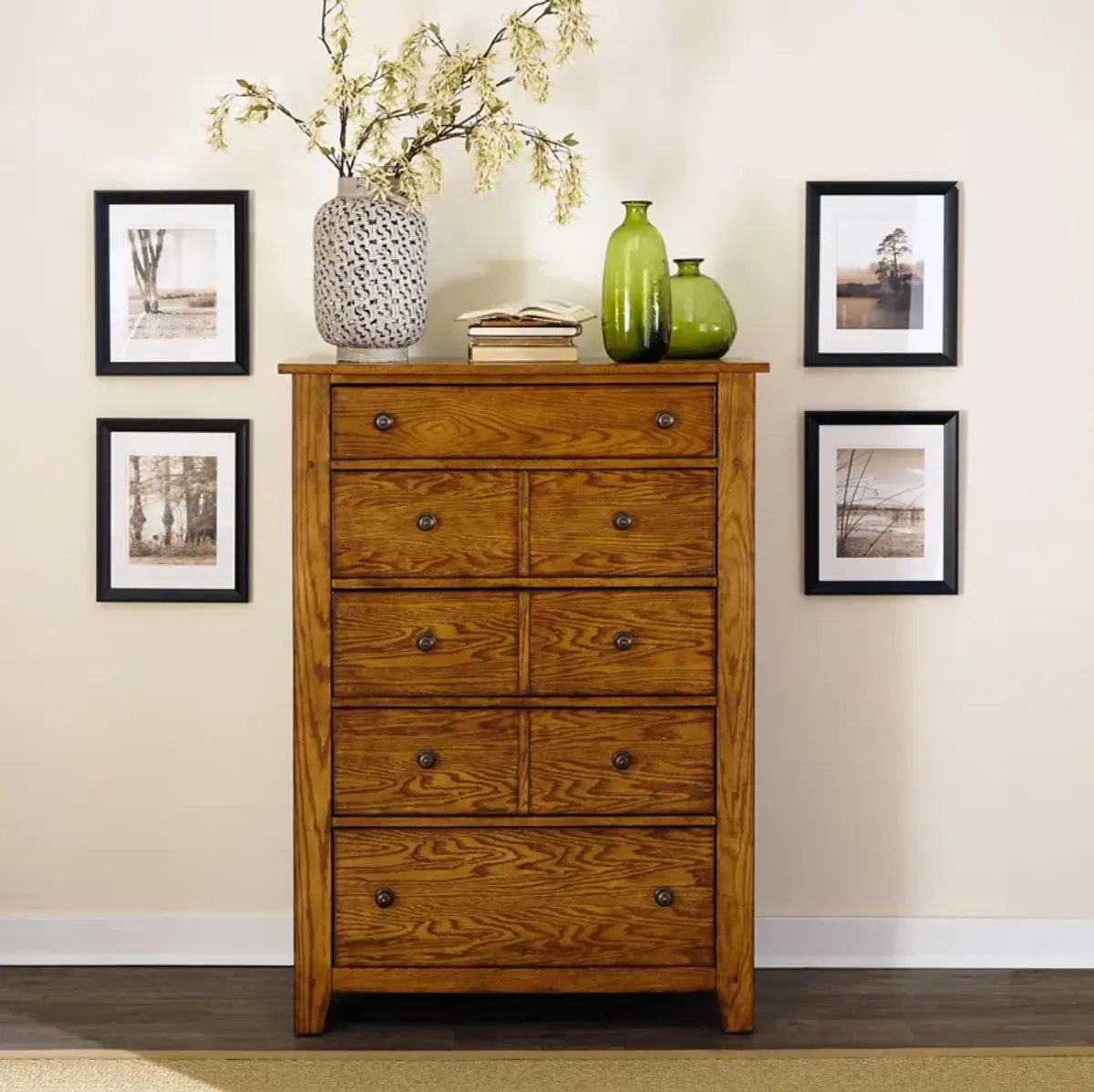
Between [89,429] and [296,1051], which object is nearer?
[296,1051]

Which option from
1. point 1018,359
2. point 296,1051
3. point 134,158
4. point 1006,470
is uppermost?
point 134,158

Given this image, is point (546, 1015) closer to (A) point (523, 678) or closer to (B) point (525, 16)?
(A) point (523, 678)

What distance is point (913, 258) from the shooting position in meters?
3.11

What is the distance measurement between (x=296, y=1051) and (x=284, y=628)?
37.4 inches

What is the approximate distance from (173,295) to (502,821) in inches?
56.8

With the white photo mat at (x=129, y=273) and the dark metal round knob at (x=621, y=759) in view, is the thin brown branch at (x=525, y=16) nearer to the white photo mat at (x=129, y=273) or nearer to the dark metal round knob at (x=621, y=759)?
the white photo mat at (x=129, y=273)

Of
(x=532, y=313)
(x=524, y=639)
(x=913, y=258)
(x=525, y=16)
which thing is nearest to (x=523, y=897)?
(x=524, y=639)

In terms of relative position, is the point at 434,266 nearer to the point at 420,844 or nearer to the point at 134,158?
the point at 134,158

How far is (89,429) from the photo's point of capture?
3.13 meters

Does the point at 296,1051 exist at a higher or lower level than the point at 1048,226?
lower

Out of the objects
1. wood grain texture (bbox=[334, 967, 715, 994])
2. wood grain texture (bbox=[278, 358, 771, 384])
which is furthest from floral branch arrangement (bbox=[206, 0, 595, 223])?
wood grain texture (bbox=[334, 967, 715, 994])

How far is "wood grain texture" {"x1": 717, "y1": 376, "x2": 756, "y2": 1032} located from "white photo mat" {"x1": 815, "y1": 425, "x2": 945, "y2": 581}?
53cm

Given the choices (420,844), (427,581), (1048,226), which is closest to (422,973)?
(420,844)

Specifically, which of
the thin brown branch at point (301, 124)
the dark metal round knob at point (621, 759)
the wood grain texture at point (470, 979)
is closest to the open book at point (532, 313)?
the thin brown branch at point (301, 124)
